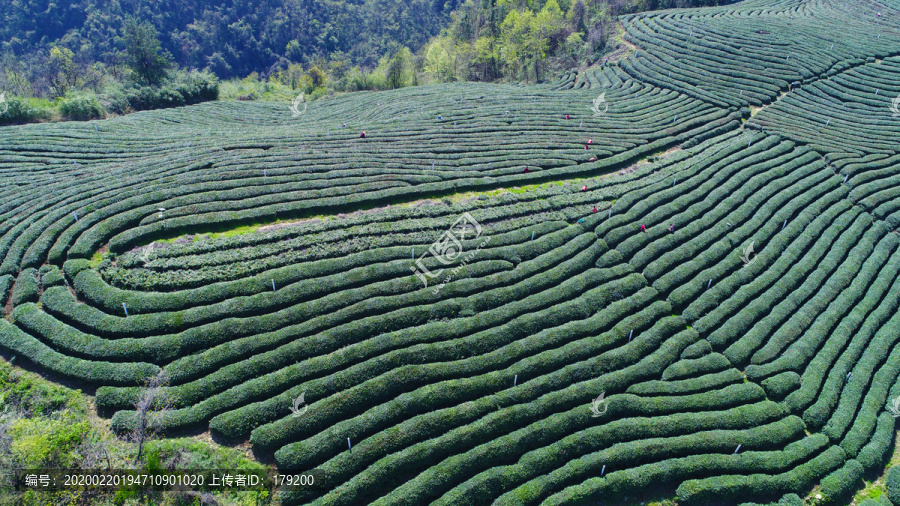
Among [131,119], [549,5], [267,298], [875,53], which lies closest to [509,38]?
[549,5]

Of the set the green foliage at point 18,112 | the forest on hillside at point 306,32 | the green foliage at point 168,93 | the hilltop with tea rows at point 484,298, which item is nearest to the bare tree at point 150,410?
the hilltop with tea rows at point 484,298

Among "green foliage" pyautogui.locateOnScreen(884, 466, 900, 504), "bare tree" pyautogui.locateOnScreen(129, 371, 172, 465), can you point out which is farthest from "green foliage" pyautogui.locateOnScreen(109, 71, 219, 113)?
"green foliage" pyautogui.locateOnScreen(884, 466, 900, 504)

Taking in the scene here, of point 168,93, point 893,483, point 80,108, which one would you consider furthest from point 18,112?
point 893,483

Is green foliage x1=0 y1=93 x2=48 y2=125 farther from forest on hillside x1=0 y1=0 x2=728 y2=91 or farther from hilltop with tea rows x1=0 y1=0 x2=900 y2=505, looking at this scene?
forest on hillside x1=0 y1=0 x2=728 y2=91

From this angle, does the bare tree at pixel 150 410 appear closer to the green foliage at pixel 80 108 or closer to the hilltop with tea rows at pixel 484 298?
the hilltop with tea rows at pixel 484 298

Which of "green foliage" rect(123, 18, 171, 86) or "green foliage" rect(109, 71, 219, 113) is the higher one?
"green foliage" rect(123, 18, 171, 86)

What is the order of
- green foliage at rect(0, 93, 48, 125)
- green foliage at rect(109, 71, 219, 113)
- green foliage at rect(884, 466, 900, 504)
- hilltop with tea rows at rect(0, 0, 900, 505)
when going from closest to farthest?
hilltop with tea rows at rect(0, 0, 900, 505) < green foliage at rect(884, 466, 900, 504) < green foliage at rect(0, 93, 48, 125) < green foliage at rect(109, 71, 219, 113)
